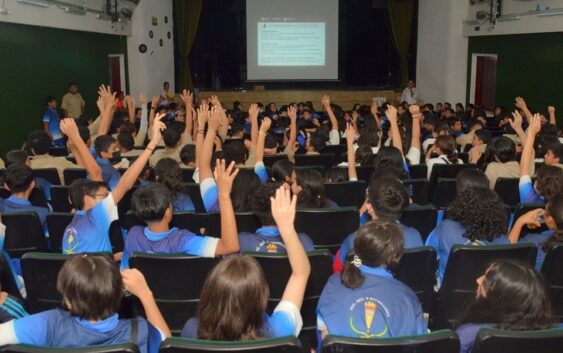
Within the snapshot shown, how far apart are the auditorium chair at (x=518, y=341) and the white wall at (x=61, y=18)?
888 centimetres

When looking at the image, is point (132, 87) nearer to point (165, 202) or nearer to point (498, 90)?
point (498, 90)

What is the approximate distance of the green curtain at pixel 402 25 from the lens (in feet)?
54.6

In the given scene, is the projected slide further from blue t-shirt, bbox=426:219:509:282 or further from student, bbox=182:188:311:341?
student, bbox=182:188:311:341

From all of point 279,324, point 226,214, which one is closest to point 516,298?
point 279,324

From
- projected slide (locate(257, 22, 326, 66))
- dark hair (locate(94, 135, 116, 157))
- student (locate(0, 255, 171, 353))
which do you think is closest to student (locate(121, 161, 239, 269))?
student (locate(0, 255, 171, 353))

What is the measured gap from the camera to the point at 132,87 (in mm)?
14617

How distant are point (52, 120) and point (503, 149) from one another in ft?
25.7

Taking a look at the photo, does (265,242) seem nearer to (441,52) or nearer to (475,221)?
(475,221)

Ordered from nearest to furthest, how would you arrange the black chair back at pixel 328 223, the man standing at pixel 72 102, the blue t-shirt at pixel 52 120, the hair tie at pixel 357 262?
the hair tie at pixel 357 262 → the black chair back at pixel 328 223 → the blue t-shirt at pixel 52 120 → the man standing at pixel 72 102

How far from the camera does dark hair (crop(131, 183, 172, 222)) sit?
292 cm

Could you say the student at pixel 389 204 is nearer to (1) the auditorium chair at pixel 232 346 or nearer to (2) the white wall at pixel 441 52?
(1) the auditorium chair at pixel 232 346

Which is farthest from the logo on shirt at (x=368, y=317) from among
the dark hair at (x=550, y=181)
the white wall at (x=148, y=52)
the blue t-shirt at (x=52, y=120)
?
the white wall at (x=148, y=52)

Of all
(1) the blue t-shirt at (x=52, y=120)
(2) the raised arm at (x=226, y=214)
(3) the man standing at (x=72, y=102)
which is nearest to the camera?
(2) the raised arm at (x=226, y=214)

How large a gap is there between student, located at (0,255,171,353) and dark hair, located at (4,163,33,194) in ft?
6.98
